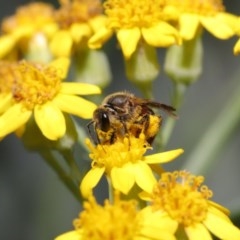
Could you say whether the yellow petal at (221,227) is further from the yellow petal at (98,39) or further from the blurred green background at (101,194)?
the blurred green background at (101,194)

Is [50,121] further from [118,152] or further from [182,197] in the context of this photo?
[182,197]

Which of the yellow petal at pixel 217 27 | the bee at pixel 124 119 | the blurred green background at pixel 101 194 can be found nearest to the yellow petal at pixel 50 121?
the bee at pixel 124 119

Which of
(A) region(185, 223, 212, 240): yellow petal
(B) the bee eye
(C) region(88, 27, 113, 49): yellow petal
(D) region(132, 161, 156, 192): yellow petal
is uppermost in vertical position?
(C) region(88, 27, 113, 49): yellow petal

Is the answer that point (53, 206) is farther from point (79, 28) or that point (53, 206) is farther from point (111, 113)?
point (111, 113)

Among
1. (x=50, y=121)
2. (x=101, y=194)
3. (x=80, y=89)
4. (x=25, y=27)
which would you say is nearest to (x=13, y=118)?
(x=50, y=121)

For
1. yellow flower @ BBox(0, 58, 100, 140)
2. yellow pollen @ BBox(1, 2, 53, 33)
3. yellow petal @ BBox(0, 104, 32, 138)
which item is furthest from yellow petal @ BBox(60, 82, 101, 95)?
yellow pollen @ BBox(1, 2, 53, 33)

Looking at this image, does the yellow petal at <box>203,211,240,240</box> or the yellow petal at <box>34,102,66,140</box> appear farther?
the yellow petal at <box>34,102,66,140</box>

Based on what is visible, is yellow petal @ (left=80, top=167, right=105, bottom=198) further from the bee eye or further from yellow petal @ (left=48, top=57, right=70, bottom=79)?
yellow petal @ (left=48, top=57, right=70, bottom=79)
